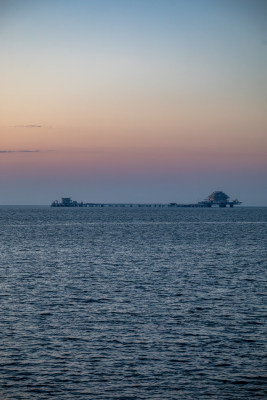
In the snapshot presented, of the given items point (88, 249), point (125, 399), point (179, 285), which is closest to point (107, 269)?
point (179, 285)

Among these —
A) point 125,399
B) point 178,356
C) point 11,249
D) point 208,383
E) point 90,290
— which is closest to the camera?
point 125,399

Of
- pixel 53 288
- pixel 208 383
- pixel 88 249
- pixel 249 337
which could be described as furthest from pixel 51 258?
pixel 208 383

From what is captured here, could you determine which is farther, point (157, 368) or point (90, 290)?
point (90, 290)

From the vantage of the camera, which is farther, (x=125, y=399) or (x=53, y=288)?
(x=53, y=288)

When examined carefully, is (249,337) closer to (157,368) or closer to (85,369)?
(157,368)

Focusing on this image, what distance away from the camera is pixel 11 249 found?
84.6 m

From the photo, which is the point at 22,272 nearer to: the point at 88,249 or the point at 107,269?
the point at 107,269

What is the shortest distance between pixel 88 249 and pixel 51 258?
45.4 ft

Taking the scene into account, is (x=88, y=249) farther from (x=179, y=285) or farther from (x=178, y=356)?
(x=178, y=356)

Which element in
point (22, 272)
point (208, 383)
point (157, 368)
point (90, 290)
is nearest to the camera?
point (208, 383)

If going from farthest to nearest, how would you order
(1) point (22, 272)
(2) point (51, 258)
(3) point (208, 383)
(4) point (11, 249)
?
(4) point (11, 249) → (2) point (51, 258) → (1) point (22, 272) → (3) point (208, 383)

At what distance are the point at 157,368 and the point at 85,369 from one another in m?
3.22

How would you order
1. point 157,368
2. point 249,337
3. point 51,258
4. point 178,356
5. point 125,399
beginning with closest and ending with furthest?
point 125,399 < point 157,368 < point 178,356 < point 249,337 < point 51,258

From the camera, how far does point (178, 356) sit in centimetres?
2800
